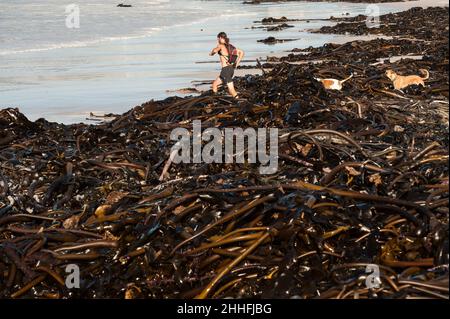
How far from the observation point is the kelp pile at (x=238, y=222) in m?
3.09

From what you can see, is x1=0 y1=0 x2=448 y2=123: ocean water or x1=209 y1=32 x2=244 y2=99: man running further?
x1=0 y1=0 x2=448 y2=123: ocean water

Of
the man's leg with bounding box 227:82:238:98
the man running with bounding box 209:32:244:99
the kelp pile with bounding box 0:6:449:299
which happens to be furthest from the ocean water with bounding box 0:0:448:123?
the kelp pile with bounding box 0:6:449:299

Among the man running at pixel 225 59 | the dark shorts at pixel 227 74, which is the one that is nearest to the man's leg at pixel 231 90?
the dark shorts at pixel 227 74

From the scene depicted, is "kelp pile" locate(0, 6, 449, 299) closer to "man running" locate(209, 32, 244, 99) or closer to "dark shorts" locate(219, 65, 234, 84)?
"dark shorts" locate(219, 65, 234, 84)

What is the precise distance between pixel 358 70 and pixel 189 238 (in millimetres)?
6519

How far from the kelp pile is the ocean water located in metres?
4.21

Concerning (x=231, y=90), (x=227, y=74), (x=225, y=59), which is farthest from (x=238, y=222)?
(x=225, y=59)

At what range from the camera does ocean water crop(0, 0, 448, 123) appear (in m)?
10.5

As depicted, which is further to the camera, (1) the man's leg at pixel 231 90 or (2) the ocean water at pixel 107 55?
(2) the ocean water at pixel 107 55

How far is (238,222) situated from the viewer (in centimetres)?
343

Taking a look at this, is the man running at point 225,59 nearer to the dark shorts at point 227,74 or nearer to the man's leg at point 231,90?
the dark shorts at point 227,74

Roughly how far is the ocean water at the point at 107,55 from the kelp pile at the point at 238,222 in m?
4.21

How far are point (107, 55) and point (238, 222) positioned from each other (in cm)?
1382

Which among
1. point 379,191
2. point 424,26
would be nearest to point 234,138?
point 379,191
